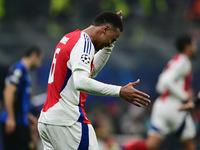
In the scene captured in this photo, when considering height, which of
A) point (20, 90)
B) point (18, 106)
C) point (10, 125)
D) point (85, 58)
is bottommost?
point (10, 125)

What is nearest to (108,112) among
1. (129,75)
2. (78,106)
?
(129,75)

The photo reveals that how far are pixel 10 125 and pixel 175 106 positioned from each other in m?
2.65

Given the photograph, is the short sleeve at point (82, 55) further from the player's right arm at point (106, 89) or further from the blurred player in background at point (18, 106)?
the blurred player in background at point (18, 106)

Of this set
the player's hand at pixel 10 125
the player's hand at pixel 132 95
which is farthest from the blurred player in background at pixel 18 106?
the player's hand at pixel 132 95

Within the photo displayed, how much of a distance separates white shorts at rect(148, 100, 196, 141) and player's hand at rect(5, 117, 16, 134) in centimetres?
220

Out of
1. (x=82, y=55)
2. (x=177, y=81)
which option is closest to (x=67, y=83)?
(x=82, y=55)

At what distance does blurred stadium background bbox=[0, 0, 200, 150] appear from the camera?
444 inches

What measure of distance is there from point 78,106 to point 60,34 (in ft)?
28.4

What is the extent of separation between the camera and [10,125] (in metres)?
6.89

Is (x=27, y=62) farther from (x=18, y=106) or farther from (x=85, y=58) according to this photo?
(x=85, y=58)

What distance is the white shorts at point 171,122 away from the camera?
303 inches

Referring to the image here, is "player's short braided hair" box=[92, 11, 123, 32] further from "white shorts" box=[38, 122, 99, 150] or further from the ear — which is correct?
"white shorts" box=[38, 122, 99, 150]

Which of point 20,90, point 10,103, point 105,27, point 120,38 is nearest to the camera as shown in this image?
point 105,27

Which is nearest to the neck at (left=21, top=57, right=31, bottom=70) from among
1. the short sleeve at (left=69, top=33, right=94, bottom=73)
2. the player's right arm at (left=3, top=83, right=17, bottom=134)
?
the player's right arm at (left=3, top=83, right=17, bottom=134)
